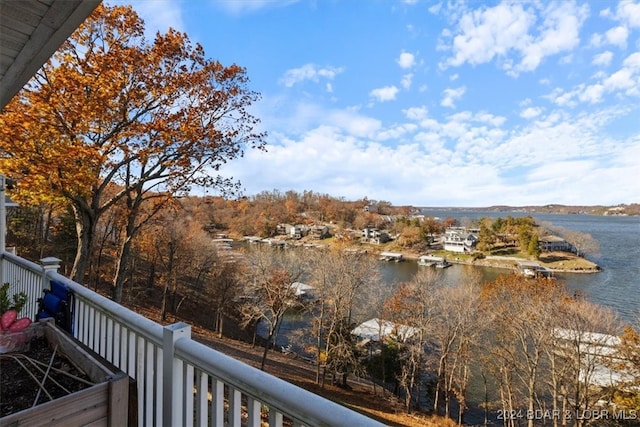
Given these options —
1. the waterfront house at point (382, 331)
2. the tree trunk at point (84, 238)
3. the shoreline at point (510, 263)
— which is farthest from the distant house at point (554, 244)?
the tree trunk at point (84, 238)

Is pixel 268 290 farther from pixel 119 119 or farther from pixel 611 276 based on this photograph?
pixel 611 276

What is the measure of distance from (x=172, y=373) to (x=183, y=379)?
0.16 feet

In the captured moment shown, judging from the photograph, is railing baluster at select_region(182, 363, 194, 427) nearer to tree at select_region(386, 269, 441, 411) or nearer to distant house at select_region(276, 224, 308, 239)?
tree at select_region(386, 269, 441, 411)

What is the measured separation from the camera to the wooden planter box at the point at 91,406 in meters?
1.08

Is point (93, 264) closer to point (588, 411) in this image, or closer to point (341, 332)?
point (341, 332)

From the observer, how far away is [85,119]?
198 inches

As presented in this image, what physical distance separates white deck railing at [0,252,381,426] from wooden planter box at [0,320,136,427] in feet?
0.37

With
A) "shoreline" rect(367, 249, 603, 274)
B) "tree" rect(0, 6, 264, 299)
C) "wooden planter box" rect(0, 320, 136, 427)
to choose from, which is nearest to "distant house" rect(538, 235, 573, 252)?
"shoreline" rect(367, 249, 603, 274)

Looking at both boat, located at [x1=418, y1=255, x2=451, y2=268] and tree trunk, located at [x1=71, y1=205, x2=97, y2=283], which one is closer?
tree trunk, located at [x1=71, y1=205, x2=97, y2=283]

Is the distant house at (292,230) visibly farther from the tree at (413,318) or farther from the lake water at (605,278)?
the tree at (413,318)

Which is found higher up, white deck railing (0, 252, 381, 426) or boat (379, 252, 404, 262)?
white deck railing (0, 252, 381, 426)

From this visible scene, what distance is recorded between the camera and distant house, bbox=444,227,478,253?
121 ft

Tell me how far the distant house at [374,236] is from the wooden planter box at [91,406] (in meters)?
41.5

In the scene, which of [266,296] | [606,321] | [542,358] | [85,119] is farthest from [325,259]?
[85,119]
